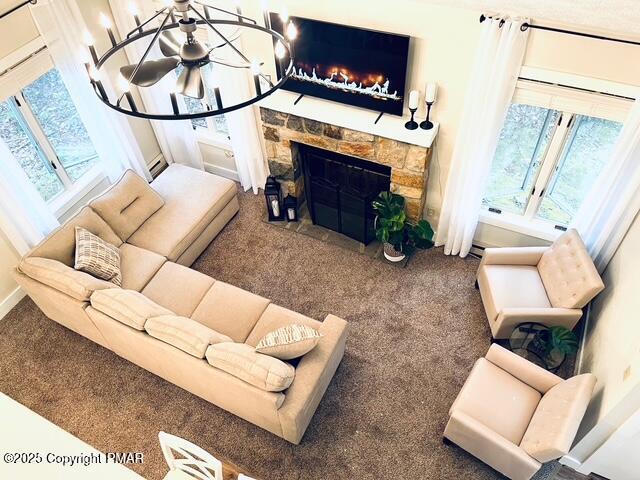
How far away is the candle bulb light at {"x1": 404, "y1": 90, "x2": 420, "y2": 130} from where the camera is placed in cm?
431

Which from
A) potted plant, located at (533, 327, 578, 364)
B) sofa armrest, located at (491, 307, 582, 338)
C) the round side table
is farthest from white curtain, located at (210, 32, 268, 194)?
potted plant, located at (533, 327, 578, 364)

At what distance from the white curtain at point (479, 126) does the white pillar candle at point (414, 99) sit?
1.39 feet

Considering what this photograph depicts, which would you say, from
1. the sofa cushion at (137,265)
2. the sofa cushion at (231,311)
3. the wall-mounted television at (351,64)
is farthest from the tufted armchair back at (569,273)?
the sofa cushion at (137,265)

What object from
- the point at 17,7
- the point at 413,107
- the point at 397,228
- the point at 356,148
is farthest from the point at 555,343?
the point at 17,7

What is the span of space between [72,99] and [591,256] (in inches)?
206

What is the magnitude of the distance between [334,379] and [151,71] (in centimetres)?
296

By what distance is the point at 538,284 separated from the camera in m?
4.49

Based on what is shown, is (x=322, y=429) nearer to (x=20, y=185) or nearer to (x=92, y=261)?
(x=92, y=261)

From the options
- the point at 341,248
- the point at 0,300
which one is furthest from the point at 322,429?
the point at 0,300

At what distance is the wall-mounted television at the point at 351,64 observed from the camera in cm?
421

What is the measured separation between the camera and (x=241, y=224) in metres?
5.73

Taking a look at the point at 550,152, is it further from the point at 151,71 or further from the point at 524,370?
the point at 151,71

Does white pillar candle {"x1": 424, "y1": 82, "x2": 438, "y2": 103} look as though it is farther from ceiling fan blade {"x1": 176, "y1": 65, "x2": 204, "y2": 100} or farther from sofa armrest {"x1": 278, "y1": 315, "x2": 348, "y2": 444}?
ceiling fan blade {"x1": 176, "y1": 65, "x2": 204, "y2": 100}

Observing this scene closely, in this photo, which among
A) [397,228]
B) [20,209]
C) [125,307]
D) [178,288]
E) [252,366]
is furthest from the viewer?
[397,228]
